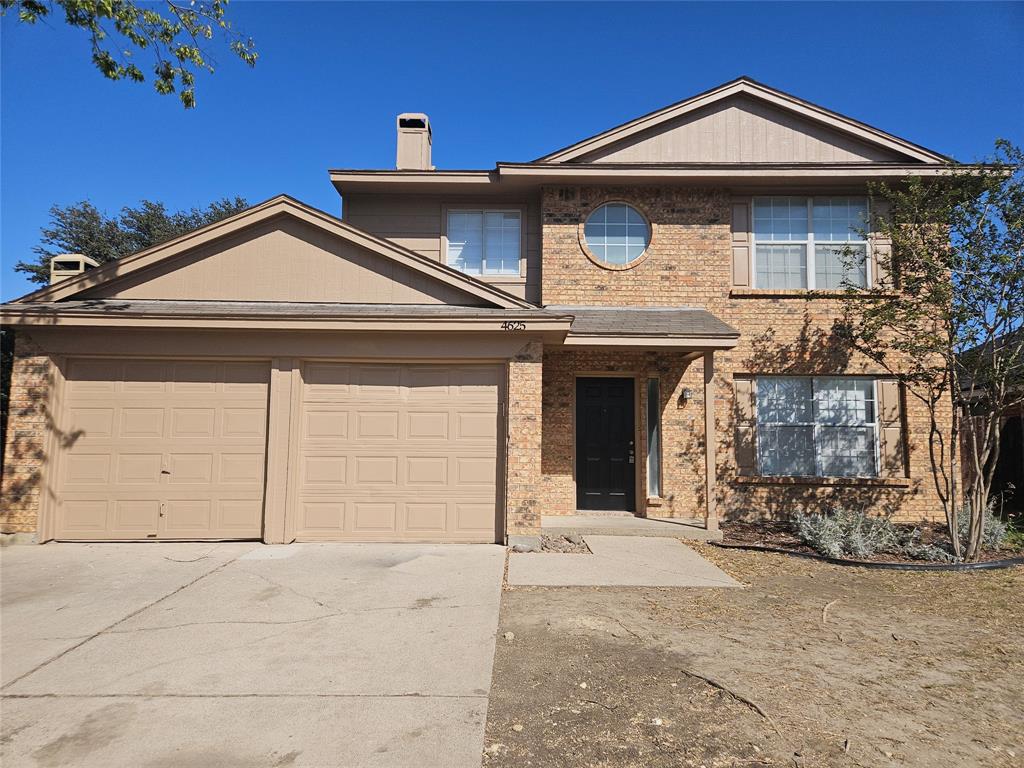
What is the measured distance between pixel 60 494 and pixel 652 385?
9.11 m

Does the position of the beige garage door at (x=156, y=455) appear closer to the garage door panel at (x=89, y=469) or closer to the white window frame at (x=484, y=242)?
the garage door panel at (x=89, y=469)

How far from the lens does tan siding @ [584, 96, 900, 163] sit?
35.9 feet

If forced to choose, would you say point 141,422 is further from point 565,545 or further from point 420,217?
point 565,545

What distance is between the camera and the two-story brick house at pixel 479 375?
800cm

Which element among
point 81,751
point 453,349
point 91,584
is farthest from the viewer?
point 453,349

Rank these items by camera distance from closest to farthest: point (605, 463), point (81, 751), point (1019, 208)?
point (81, 751) → point (1019, 208) → point (605, 463)

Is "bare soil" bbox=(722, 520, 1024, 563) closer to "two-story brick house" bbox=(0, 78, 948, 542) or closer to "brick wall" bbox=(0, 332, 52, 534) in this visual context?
"two-story brick house" bbox=(0, 78, 948, 542)

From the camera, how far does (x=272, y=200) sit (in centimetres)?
845

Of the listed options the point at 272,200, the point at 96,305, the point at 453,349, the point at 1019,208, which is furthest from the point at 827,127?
the point at 96,305

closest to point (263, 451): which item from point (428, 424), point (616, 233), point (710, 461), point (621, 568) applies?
point (428, 424)

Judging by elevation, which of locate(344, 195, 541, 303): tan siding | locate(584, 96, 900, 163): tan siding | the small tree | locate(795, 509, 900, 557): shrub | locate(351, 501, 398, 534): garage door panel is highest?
locate(584, 96, 900, 163): tan siding

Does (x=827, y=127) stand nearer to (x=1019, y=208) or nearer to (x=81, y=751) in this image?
(x=1019, y=208)

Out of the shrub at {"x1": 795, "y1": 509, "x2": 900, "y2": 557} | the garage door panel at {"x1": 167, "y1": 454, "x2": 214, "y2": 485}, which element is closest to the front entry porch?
the shrub at {"x1": 795, "y1": 509, "x2": 900, "y2": 557}

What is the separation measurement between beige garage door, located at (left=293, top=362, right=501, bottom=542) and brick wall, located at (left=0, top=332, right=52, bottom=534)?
3445 mm
